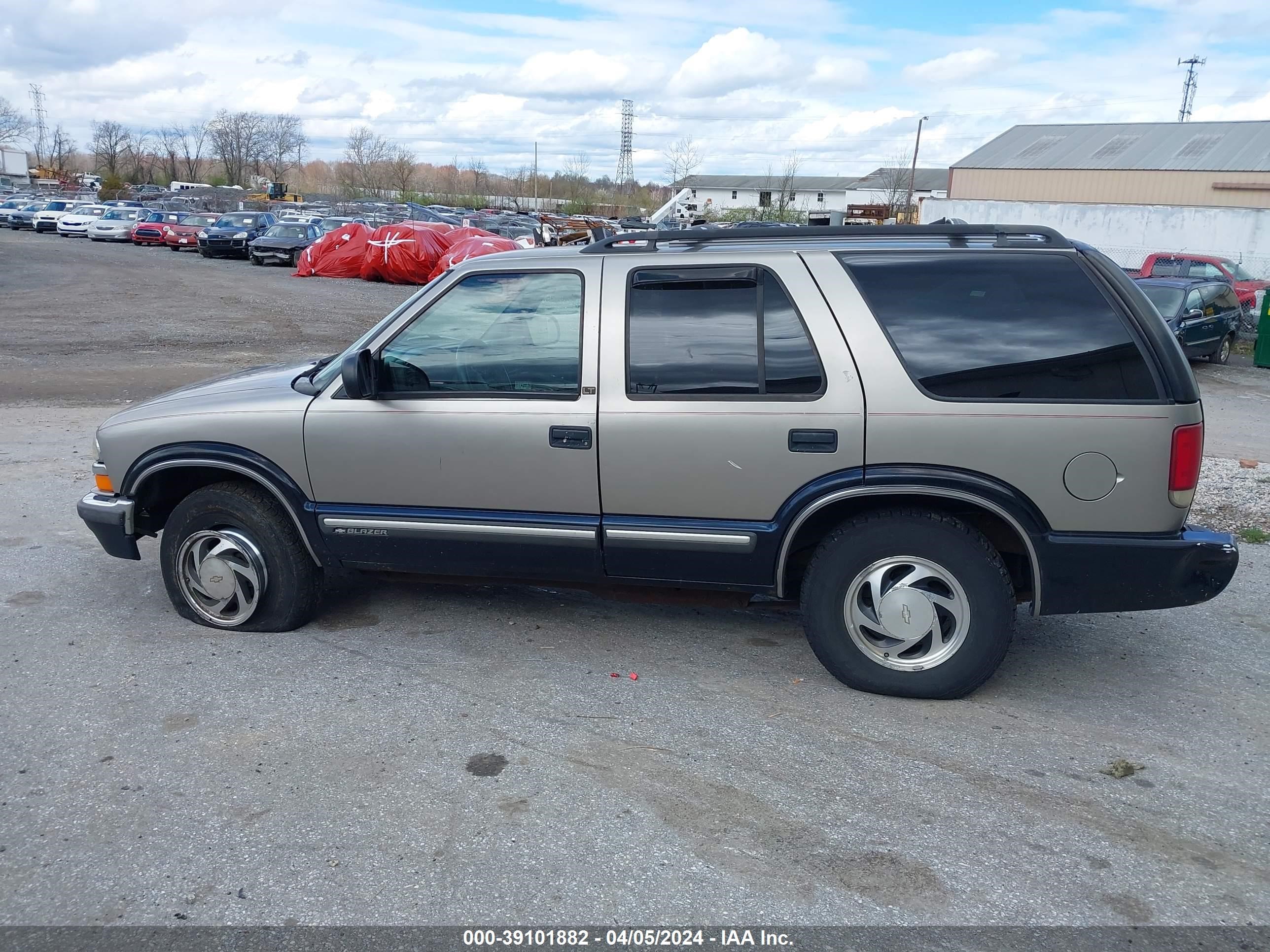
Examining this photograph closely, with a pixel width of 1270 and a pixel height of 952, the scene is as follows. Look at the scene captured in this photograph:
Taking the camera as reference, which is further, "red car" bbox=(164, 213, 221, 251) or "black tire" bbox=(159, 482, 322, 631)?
"red car" bbox=(164, 213, 221, 251)

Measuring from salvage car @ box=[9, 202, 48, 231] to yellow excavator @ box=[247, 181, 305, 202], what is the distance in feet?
50.6

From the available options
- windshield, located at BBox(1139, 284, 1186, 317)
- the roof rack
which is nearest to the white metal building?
windshield, located at BBox(1139, 284, 1186, 317)

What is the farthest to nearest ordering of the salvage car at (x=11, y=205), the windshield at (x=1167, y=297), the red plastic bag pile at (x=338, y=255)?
the salvage car at (x=11, y=205), the red plastic bag pile at (x=338, y=255), the windshield at (x=1167, y=297)

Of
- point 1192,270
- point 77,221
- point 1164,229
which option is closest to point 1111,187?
point 1164,229

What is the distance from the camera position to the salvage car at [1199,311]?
1598cm

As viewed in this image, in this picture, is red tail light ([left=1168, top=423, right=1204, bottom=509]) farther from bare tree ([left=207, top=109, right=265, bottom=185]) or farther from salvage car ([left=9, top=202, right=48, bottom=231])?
bare tree ([left=207, top=109, right=265, bottom=185])

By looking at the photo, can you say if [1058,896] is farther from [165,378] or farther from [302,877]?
[165,378]

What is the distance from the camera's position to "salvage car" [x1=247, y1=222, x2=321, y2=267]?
33250mm

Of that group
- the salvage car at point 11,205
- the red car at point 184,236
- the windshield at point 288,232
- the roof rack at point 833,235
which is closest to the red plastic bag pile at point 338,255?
the windshield at point 288,232

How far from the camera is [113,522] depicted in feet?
16.5

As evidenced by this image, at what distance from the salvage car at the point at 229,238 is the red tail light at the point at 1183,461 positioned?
115 feet

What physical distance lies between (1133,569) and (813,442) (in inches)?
52.3

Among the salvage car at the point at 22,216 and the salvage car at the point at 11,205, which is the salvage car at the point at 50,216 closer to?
the salvage car at the point at 22,216

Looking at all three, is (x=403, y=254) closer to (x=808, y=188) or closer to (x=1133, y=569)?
(x=1133, y=569)
